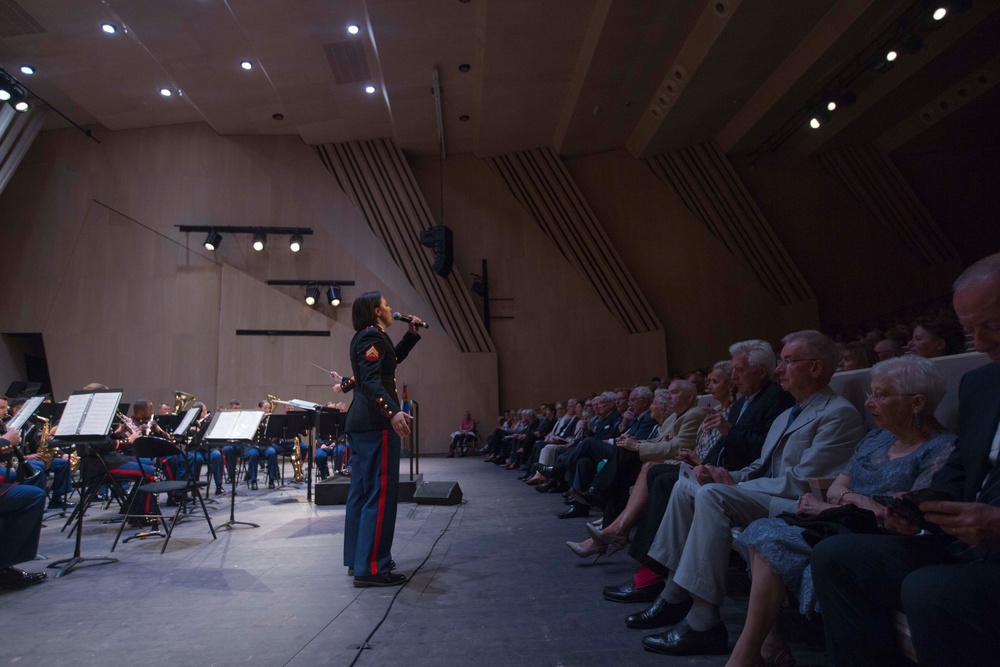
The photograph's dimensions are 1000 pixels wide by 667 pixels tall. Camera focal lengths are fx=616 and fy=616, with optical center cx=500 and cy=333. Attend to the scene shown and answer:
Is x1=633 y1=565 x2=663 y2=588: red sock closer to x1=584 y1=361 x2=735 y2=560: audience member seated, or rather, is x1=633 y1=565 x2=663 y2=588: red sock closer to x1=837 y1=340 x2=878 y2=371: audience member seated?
x1=584 y1=361 x2=735 y2=560: audience member seated

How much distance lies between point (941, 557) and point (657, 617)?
3.16 feet

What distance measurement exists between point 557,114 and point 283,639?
1000 centimetres

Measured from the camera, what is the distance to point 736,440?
8.32 feet

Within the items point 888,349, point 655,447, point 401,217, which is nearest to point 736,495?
point 655,447

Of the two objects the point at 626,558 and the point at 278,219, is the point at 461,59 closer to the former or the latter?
the point at 278,219

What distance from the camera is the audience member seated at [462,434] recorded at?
1112cm

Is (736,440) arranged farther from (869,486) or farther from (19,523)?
(19,523)

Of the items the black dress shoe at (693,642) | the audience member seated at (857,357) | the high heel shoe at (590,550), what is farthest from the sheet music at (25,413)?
the audience member seated at (857,357)

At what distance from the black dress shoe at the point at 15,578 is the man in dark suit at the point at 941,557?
11.3 feet

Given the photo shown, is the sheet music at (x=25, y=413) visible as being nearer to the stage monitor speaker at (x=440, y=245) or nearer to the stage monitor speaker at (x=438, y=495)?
the stage monitor speaker at (x=438, y=495)

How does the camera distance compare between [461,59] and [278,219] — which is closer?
[461,59]

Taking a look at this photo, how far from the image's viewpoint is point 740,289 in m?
11.8

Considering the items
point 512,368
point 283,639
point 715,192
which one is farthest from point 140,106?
point 283,639

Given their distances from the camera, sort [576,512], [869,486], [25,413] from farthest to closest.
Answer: [576,512] < [25,413] < [869,486]
